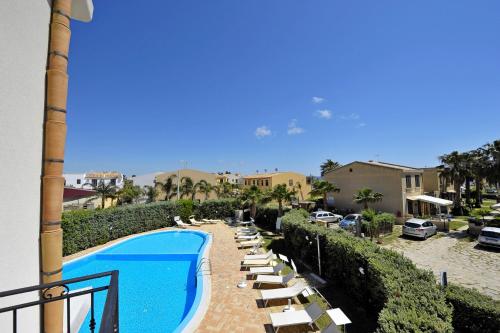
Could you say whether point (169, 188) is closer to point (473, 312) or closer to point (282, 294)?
point (282, 294)

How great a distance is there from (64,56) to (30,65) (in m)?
0.85

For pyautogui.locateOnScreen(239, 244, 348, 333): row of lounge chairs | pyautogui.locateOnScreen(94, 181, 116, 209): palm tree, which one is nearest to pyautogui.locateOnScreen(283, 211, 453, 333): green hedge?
pyautogui.locateOnScreen(239, 244, 348, 333): row of lounge chairs

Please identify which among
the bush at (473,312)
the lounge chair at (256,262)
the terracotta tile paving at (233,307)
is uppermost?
the bush at (473,312)

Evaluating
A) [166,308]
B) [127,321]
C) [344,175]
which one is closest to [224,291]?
[166,308]

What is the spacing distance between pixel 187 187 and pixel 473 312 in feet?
124

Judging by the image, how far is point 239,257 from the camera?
607 inches

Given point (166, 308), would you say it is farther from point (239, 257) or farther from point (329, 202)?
point (329, 202)

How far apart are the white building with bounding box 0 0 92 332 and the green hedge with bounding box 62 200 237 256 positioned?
1557cm

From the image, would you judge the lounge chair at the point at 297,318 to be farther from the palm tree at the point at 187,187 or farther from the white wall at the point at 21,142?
the palm tree at the point at 187,187

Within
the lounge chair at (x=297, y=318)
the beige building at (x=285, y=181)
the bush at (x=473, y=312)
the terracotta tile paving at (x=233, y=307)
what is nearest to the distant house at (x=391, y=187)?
the beige building at (x=285, y=181)

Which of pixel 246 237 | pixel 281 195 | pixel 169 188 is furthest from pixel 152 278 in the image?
pixel 169 188

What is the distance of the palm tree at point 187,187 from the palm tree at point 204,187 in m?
1.01

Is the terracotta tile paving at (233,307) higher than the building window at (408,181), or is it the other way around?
the building window at (408,181)

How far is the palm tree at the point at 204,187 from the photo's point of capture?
42.4m
